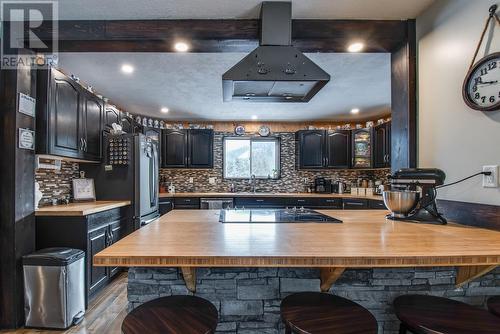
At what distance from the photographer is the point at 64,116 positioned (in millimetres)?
2648

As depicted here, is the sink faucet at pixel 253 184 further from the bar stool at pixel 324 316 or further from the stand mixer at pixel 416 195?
the bar stool at pixel 324 316

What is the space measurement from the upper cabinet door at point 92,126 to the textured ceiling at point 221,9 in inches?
47.8

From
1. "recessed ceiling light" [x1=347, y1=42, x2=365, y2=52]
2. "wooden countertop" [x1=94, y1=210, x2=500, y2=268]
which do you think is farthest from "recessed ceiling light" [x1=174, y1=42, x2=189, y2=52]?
"wooden countertop" [x1=94, y1=210, x2=500, y2=268]

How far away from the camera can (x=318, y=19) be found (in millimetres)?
2092

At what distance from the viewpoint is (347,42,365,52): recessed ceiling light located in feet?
7.23

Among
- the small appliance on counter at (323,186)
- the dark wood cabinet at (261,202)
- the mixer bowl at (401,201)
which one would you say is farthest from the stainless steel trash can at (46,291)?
the small appliance on counter at (323,186)

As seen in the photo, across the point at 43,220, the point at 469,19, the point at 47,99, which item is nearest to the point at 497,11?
the point at 469,19

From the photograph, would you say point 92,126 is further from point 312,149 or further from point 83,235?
point 312,149

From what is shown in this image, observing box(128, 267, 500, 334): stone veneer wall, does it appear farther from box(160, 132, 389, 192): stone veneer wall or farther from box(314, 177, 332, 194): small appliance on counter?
box(160, 132, 389, 192): stone veneer wall

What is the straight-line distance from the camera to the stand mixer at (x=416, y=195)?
1762 mm

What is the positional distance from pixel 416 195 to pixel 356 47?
4.20ft

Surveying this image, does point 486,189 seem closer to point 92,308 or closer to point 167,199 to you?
point 92,308

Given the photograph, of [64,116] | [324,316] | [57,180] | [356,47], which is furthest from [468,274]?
[57,180]

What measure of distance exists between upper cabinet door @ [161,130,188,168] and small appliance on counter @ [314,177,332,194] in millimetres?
2590
